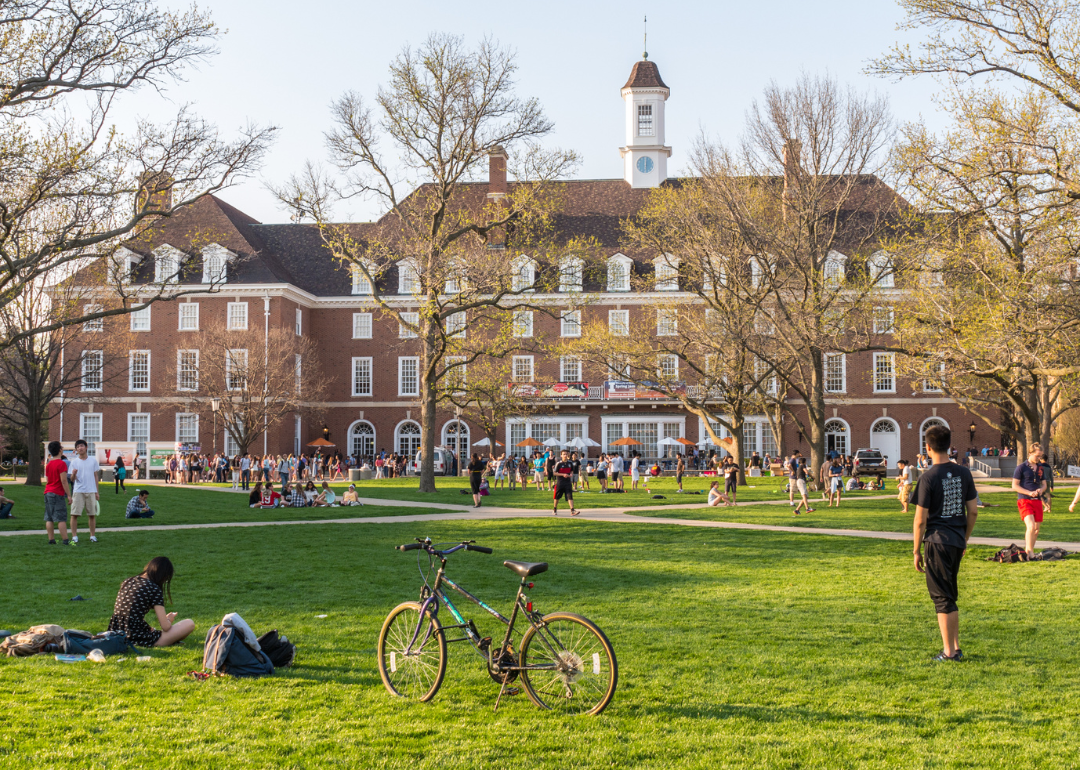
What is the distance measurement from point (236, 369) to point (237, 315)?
25.2 ft

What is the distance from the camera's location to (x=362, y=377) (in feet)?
179

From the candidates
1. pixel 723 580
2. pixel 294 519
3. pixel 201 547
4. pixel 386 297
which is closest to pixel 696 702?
pixel 723 580

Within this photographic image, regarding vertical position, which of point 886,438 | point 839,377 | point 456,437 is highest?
point 839,377

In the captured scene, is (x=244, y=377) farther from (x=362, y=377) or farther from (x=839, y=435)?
(x=839, y=435)

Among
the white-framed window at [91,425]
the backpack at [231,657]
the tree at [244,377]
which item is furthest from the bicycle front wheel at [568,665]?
the white-framed window at [91,425]

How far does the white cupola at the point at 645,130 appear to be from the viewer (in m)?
58.6

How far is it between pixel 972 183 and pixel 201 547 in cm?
1604

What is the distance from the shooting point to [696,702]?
Result: 252 inches

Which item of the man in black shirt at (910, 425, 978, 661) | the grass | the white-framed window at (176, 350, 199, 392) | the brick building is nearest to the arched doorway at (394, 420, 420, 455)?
the brick building

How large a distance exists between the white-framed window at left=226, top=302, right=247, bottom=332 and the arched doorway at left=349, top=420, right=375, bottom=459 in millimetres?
8715

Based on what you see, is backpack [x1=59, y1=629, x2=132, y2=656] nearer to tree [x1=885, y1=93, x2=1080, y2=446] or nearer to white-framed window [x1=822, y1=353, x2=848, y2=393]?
tree [x1=885, y1=93, x2=1080, y2=446]

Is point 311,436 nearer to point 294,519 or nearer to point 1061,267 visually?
point 294,519

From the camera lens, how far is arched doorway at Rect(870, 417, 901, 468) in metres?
52.4

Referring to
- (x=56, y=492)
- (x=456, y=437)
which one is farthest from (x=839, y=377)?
(x=56, y=492)
